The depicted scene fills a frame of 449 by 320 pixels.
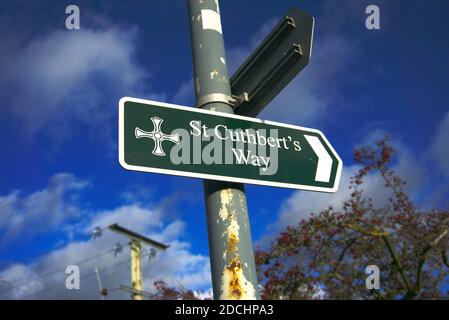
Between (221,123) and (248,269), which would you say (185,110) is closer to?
(221,123)

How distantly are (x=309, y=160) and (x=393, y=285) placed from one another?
903 centimetres

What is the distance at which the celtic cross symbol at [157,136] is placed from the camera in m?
2.03

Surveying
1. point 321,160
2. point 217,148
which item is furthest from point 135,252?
point 217,148

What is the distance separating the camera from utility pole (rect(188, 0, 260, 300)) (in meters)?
1.88

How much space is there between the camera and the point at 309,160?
2.37 metres

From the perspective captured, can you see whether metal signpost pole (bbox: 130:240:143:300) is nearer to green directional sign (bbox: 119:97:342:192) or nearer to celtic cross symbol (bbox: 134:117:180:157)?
green directional sign (bbox: 119:97:342:192)

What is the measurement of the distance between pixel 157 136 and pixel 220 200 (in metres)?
0.38

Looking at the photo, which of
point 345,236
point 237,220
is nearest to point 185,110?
point 237,220

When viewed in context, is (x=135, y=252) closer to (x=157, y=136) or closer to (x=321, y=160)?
(x=321, y=160)

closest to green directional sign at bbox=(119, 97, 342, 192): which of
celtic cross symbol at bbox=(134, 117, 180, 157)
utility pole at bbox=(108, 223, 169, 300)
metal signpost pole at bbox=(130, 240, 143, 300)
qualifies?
celtic cross symbol at bbox=(134, 117, 180, 157)

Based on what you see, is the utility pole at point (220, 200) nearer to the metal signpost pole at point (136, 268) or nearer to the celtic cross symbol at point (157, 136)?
the celtic cross symbol at point (157, 136)

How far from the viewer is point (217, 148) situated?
2.13m
